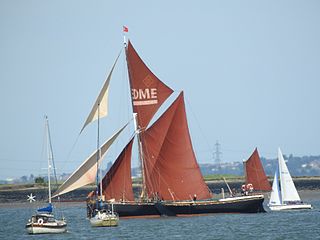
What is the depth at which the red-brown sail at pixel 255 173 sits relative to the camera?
113 meters

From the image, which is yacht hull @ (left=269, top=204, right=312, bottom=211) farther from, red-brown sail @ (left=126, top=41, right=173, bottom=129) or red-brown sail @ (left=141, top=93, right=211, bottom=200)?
red-brown sail @ (left=126, top=41, right=173, bottom=129)

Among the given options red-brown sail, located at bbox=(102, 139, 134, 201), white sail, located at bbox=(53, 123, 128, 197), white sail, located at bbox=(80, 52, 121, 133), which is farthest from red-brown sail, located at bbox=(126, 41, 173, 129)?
white sail, located at bbox=(53, 123, 128, 197)

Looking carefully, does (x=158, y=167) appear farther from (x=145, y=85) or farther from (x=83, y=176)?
(x=83, y=176)

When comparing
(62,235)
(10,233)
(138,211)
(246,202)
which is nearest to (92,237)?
(62,235)

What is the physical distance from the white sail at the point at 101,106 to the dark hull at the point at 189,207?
8.44 meters

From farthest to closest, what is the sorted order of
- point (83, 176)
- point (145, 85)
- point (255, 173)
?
point (255, 173) → point (145, 85) → point (83, 176)

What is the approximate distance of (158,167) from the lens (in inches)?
4136

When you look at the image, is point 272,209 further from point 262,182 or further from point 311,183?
point 311,183

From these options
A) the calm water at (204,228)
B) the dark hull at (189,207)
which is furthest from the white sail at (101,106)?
the calm water at (204,228)

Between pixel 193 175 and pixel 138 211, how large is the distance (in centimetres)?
662

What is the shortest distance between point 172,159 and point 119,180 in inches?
225

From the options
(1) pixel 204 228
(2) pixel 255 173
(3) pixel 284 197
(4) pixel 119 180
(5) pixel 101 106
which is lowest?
Result: (1) pixel 204 228

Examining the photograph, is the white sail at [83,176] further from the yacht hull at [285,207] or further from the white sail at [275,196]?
the yacht hull at [285,207]

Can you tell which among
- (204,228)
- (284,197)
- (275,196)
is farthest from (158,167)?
(284,197)
